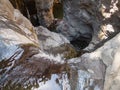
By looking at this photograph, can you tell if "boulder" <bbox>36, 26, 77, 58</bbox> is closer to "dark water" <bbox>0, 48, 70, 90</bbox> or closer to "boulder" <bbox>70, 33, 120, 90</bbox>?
"boulder" <bbox>70, 33, 120, 90</bbox>

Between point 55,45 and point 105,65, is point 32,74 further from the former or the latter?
point 55,45

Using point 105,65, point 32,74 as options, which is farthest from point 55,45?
point 32,74

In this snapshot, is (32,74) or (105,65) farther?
(105,65)

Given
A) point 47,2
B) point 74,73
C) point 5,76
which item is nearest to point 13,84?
point 5,76

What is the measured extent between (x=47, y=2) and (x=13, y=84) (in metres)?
5.83

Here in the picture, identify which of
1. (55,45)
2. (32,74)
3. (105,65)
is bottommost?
(55,45)

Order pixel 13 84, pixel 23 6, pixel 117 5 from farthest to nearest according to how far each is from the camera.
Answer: pixel 23 6
pixel 117 5
pixel 13 84

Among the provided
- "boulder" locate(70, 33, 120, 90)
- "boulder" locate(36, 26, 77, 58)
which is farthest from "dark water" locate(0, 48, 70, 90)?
"boulder" locate(36, 26, 77, 58)

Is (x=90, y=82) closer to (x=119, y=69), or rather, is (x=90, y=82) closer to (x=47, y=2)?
(x=119, y=69)

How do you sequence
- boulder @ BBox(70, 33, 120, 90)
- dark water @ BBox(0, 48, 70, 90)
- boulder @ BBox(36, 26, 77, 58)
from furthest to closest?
1. boulder @ BBox(36, 26, 77, 58)
2. boulder @ BBox(70, 33, 120, 90)
3. dark water @ BBox(0, 48, 70, 90)

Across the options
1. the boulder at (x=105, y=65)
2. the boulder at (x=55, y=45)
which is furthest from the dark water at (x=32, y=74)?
the boulder at (x=55, y=45)

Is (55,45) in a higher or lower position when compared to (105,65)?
lower

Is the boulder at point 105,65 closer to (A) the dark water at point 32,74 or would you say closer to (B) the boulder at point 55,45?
(A) the dark water at point 32,74

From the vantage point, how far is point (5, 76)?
115 inches
